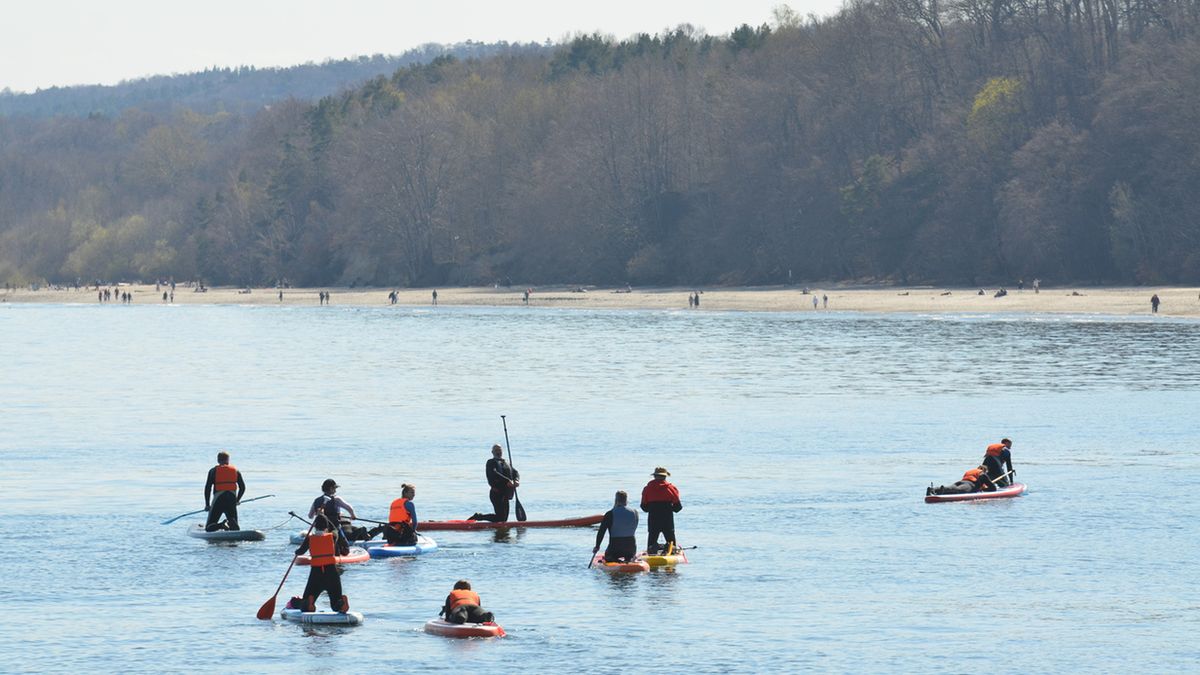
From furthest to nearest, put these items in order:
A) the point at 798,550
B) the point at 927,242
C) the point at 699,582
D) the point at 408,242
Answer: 1. the point at 408,242
2. the point at 927,242
3. the point at 798,550
4. the point at 699,582

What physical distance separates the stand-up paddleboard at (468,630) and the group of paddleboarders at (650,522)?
461 cm

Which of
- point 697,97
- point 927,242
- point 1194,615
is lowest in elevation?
point 1194,615

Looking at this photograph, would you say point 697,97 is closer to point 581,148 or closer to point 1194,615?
point 581,148

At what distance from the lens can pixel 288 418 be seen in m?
66.5

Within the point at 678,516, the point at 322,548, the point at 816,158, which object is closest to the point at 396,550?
the point at 322,548

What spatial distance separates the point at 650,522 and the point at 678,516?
6793mm

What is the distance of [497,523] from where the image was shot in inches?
1502

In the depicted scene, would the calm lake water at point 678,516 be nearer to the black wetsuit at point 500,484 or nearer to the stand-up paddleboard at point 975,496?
the stand-up paddleboard at point 975,496

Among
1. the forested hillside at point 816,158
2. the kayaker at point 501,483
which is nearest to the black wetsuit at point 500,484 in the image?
the kayaker at point 501,483

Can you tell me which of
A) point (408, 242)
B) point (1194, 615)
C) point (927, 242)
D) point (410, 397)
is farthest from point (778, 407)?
point (408, 242)

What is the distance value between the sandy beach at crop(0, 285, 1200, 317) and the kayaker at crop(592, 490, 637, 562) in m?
82.0

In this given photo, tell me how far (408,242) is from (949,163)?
206 feet

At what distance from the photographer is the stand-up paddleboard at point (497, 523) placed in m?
38.2

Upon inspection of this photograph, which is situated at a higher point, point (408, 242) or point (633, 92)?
point (633, 92)
